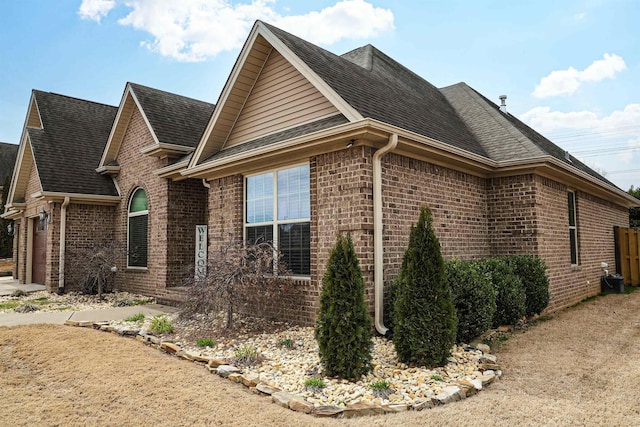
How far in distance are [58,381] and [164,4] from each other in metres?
9.28

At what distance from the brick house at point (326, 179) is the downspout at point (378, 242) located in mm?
22

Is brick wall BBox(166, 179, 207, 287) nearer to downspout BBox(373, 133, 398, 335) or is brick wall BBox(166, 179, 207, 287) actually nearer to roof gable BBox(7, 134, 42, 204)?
downspout BBox(373, 133, 398, 335)

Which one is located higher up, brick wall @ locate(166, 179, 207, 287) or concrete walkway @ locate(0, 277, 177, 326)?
brick wall @ locate(166, 179, 207, 287)

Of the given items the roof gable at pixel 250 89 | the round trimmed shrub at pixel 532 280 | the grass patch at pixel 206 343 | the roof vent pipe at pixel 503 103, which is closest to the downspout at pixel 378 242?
the roof gable at pixel 250 89

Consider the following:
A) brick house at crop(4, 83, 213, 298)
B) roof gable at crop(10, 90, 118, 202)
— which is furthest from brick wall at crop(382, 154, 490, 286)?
roof gable at crop(10, 90, 118, 202)

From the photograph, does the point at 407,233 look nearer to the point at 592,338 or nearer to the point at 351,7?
the point at 592,338

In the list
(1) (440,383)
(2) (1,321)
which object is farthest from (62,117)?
(1) (440,383)

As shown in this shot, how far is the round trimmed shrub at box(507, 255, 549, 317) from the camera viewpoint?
849 cm

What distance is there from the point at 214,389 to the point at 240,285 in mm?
2420

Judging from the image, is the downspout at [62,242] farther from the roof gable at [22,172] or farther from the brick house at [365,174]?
the brick house at [365,174]

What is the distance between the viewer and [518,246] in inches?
369

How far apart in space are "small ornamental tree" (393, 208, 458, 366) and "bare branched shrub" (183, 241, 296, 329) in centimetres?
258

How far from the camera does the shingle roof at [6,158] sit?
35000 millimetres

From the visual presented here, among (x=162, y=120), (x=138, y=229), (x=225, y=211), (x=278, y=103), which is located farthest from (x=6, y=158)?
(x=278, y=103)
